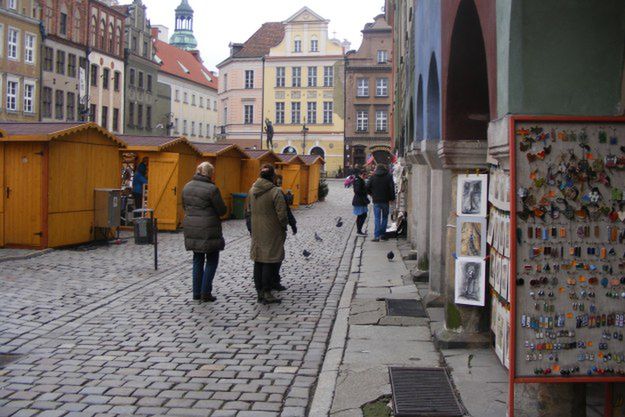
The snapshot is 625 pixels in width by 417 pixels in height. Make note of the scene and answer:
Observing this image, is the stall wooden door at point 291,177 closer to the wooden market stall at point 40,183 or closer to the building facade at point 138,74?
the wooden market stall at point 40,183

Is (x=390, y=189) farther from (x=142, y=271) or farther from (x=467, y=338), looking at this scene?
(x=467, y=338)

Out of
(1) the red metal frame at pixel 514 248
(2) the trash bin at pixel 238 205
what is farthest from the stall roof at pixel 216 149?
(1) the red metal frame at pixel 514 248

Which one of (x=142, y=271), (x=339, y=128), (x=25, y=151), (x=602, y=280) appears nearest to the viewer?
(x=602, y=280)

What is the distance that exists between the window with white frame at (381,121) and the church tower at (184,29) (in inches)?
2361

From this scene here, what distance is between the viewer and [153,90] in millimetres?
71688

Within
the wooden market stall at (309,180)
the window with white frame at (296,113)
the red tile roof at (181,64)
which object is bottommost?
the wooden market stall at (309,180)

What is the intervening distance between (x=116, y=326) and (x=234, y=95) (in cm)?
7290

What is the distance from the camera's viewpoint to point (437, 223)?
9.61 metres

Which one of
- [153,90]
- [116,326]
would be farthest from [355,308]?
[153,90]

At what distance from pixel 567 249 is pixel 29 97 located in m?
50.3

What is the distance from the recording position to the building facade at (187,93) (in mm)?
78312

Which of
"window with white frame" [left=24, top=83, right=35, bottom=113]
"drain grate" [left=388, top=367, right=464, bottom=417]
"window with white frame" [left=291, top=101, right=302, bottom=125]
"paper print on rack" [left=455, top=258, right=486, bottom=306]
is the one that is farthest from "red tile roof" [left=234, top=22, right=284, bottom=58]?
"drain grate" [left=388, top=367, right=464, bottom=417]

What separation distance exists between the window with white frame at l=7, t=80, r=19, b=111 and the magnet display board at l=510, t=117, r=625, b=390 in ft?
158

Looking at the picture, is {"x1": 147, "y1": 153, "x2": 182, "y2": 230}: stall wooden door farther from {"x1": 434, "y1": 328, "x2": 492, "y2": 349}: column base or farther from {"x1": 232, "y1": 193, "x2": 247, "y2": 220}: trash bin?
{"x1": 434, "y1": 328, "x2": 492, "y2": 349}: column base
